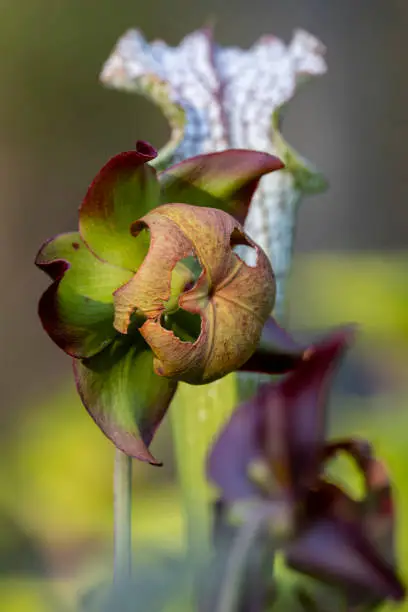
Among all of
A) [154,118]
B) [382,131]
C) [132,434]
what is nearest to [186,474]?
[132,434]

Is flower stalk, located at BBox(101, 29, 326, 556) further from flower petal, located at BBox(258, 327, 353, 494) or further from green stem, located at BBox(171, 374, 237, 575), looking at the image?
flower petal, located at BBox(258, 327, 353, 494)

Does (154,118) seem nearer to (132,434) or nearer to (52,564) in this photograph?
(52,564)

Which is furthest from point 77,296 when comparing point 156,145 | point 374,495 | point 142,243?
point 156,145

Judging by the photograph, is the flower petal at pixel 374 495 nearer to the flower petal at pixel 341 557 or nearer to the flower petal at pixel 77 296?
the flower petal at pixel 341 557

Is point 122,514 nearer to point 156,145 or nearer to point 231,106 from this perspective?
point 231,106

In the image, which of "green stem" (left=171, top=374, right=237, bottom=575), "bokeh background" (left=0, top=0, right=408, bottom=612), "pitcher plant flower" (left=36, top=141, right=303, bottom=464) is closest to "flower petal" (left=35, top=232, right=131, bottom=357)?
"pitcher plant flower" (left=36, top=141, right=303, bottom=464)

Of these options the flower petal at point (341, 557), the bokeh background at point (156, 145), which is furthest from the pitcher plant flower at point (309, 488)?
the bokeh background at point (156, 145)

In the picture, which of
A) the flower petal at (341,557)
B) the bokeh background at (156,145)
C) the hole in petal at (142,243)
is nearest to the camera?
the flower petal at (341,557)
